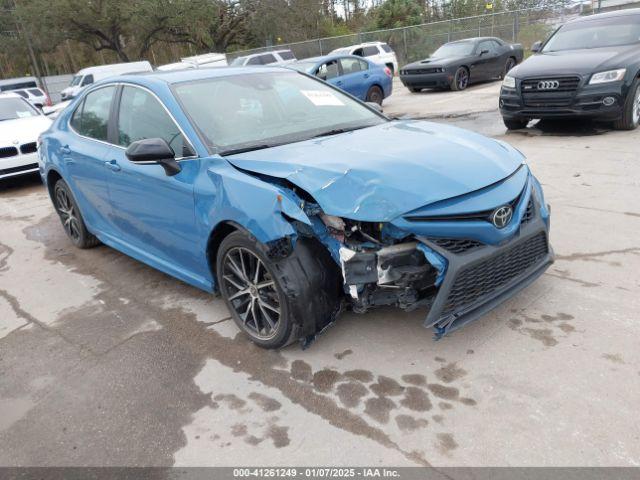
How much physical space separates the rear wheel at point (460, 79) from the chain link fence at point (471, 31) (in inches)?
430

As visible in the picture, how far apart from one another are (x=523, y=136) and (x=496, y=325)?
6181mm

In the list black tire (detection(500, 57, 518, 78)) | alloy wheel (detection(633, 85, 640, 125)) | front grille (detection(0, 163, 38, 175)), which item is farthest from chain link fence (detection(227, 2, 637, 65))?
front grille (detection(0, 163, 38, 175))

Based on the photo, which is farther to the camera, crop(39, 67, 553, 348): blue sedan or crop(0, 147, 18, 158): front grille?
crop(0, 147, 18, 158): front grille

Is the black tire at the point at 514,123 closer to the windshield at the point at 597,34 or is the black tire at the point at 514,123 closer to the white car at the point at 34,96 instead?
the windshield at the point at 597,34

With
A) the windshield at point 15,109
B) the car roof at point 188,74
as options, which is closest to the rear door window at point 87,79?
the windshield at point 15,109

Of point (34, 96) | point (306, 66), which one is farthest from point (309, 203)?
point (34, 96)

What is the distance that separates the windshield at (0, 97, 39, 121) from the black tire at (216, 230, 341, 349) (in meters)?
8.51

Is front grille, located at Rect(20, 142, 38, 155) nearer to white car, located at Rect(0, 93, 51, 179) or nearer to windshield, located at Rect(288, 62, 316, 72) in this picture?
white car, located at Rect(0, 93, 51, 179)

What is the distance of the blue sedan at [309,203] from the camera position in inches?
111

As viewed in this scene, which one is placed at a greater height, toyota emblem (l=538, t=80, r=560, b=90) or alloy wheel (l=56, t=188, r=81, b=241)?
toyota emblem (l=538, t=80, r=560, b=90)

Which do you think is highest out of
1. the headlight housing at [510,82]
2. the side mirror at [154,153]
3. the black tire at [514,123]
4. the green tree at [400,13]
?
the green tree at [400,13]

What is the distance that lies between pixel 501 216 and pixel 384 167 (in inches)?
27.4

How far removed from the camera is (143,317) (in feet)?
13.2

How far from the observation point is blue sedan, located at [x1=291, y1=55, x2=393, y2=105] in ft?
41.6
